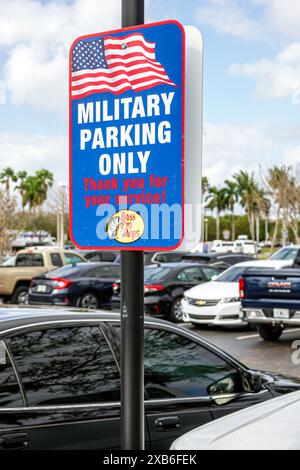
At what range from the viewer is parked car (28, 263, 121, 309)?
60.6ft

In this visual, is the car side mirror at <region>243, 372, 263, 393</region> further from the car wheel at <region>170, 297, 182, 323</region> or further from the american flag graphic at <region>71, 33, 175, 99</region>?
the car wheel at <region>170, 297, 182, 323</region>

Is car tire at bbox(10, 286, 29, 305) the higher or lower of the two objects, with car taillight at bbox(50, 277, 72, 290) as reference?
lower

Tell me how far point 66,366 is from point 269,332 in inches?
411

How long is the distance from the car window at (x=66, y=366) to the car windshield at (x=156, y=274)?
1289 cm

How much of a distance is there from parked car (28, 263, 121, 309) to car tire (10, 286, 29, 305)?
2449 mm

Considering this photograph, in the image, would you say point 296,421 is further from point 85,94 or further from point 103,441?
point 85,94

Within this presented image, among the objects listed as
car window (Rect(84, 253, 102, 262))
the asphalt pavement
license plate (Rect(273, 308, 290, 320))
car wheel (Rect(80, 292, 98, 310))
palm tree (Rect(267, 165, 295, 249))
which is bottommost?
the asphalt pavement

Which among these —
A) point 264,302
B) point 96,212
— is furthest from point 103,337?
point 264,302

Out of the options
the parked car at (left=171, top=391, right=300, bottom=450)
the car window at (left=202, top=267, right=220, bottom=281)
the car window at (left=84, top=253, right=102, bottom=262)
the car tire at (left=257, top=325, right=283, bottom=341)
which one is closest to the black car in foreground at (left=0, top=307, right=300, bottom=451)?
the parked car at (left=171, top=391, right=300, bottom=450)

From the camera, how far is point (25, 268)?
71.9 ft

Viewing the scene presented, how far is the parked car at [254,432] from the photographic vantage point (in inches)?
118

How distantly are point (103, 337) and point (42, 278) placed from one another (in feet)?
48.7

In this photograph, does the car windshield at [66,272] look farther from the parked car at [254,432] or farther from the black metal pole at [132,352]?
the black metal pole at [132,352]

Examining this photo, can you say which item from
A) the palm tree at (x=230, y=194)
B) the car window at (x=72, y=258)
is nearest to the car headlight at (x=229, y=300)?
the car window at (x=72, y=258)
